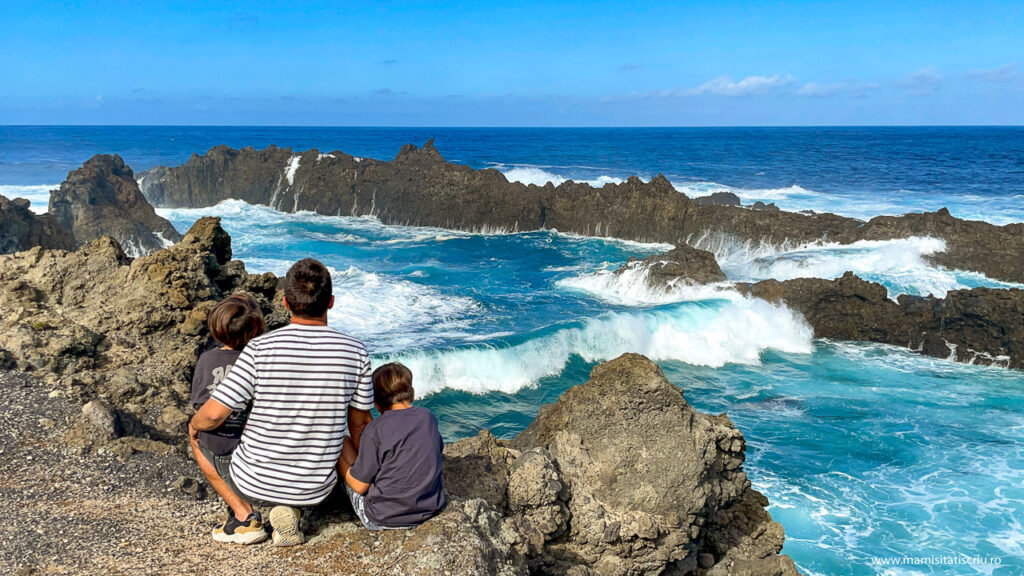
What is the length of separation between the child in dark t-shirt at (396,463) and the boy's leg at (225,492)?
0.57 meters

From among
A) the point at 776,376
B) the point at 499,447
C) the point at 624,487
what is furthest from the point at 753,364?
the point at 499,447

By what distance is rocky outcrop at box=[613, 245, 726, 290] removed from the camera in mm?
21281

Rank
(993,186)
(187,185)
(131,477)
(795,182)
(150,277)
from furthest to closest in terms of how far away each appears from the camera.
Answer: (795,182), (993,186), (187,185), (150,277), (131,477)

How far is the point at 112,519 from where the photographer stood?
4281 millimetres

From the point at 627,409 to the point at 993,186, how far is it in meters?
59.3

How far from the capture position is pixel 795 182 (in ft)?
192

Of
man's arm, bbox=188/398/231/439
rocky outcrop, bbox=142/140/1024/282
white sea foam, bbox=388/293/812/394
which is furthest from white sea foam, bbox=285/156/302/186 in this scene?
man's arm, bbox=188/398/231/439

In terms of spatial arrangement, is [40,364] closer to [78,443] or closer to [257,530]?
[78,443]

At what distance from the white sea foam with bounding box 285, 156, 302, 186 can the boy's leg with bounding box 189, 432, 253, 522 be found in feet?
126

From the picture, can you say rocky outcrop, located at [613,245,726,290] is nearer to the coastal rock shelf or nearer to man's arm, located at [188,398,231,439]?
the coastal rock shelf

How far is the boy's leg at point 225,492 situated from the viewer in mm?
4047

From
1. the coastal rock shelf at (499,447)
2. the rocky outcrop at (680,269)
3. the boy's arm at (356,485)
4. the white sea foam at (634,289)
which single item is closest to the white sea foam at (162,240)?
the white sea foam at (634,289)

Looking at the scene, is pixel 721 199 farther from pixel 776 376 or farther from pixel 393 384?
pixel 393 384

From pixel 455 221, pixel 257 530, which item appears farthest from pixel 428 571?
pixel 455 221
